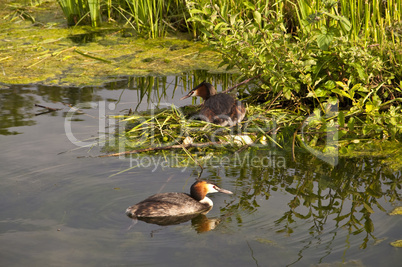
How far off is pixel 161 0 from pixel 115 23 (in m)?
1.53

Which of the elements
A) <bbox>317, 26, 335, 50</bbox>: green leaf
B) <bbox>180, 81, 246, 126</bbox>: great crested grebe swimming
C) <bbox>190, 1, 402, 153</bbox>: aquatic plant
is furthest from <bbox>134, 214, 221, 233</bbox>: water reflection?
<bbox>317, 26, 335, 50</bbox>: green leaf

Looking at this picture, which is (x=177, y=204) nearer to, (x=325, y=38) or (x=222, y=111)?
(x=222, y=111)

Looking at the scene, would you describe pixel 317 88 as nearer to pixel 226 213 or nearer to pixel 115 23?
Answer: pixel 226 213

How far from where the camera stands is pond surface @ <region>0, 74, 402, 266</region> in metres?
3.44

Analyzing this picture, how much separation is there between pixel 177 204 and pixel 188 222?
17 centimetres

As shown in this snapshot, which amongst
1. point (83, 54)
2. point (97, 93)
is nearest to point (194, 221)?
point (97, 93)

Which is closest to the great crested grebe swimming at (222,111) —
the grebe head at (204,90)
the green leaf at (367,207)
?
the grebe head at (204,90)

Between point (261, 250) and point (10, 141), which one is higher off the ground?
point (10, 141)

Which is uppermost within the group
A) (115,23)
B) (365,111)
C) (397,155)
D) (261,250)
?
(115,23)

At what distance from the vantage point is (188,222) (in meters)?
4.05

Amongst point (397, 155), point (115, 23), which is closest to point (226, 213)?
point (397, 155)

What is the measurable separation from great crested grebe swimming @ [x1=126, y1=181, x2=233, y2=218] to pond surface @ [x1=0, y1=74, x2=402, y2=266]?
9 cm

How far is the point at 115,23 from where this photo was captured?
10.0 metres

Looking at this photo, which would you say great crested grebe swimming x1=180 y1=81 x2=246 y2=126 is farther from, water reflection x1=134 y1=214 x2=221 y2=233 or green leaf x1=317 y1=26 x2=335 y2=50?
water reflection x1=134 y1=214 x2=221 y2=233
